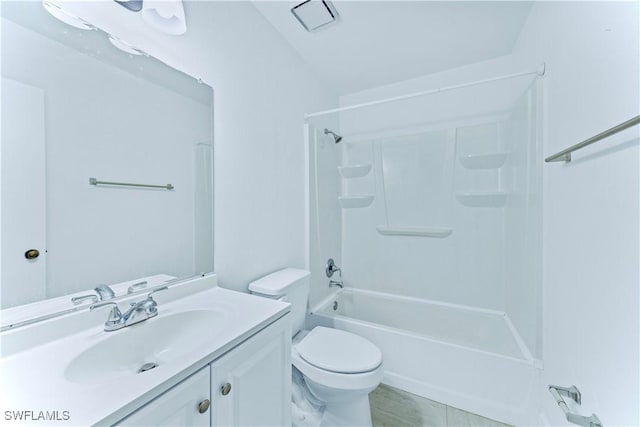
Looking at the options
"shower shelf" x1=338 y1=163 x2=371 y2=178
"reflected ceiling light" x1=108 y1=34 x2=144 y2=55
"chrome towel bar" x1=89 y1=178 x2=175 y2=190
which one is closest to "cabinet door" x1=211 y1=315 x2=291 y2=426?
"chrome towel bar" x1=89 y1=178 x2=175 y2=190

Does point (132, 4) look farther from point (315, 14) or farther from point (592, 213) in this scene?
point (592, 213)

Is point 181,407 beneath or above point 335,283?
above

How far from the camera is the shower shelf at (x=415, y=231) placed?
2205 mm

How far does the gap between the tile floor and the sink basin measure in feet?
3.86

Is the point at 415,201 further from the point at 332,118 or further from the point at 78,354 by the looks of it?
the point at 78,354

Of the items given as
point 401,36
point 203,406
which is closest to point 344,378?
point 203,406

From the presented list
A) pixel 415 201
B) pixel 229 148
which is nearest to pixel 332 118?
pixel 415 201

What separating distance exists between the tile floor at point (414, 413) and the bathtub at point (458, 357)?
0.04 metres

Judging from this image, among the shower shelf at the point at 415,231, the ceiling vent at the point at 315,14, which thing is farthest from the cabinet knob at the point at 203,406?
the shower shelf at the point at 415,231

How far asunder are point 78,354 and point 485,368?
1867 mm

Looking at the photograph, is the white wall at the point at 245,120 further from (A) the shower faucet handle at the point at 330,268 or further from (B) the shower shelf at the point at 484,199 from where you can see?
(B) the shower shelf at the point at 484,199

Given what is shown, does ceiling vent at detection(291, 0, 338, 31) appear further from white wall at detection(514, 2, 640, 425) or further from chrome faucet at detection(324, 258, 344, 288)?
chrome faucet at detection(324, 258, 344, 288)

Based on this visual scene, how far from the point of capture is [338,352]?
1386 mm

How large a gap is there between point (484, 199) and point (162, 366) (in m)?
2.33
